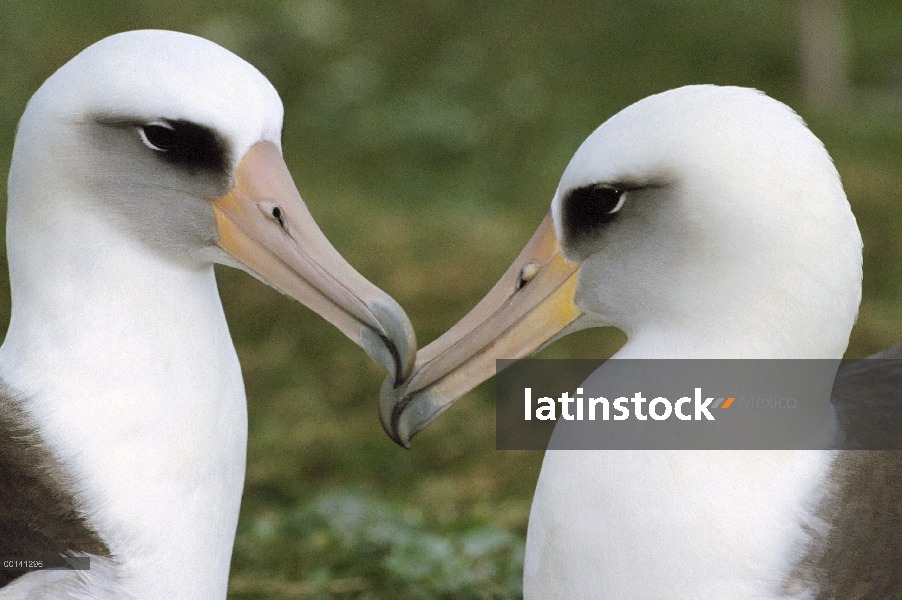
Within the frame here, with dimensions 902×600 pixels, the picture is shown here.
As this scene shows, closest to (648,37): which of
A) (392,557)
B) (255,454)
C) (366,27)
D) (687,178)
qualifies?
(366,27)

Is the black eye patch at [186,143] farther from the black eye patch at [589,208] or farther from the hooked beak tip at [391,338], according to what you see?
the black eye patch at [589,208]

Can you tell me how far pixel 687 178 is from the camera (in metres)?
2.38

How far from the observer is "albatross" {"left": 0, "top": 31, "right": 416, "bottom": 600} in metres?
2.38

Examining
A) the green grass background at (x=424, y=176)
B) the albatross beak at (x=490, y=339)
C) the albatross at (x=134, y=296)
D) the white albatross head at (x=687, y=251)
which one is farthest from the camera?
the green grass background at (x=424, y=176)

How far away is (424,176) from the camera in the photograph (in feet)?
25.7

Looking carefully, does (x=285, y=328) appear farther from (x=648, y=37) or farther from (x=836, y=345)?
(x=648, y=37)

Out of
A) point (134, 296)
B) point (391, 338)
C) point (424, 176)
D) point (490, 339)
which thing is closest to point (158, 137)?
point (134, 296)

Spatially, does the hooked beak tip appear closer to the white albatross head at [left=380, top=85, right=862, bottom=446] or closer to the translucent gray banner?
the white albatross head at [left=380, top=85, right=862, bottom=446]

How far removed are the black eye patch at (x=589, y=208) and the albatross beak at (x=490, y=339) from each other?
64mm

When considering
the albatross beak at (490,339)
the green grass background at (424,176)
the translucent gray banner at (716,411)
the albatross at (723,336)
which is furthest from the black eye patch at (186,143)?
the green grass background at (424,176)

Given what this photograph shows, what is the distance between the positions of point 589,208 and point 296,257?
0.64m

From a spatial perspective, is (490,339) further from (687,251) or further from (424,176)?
(424,176)

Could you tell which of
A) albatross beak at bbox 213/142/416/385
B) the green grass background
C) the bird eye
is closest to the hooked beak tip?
albatross beak at bbox 213/142/416/385

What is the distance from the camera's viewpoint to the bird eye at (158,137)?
2.42m
